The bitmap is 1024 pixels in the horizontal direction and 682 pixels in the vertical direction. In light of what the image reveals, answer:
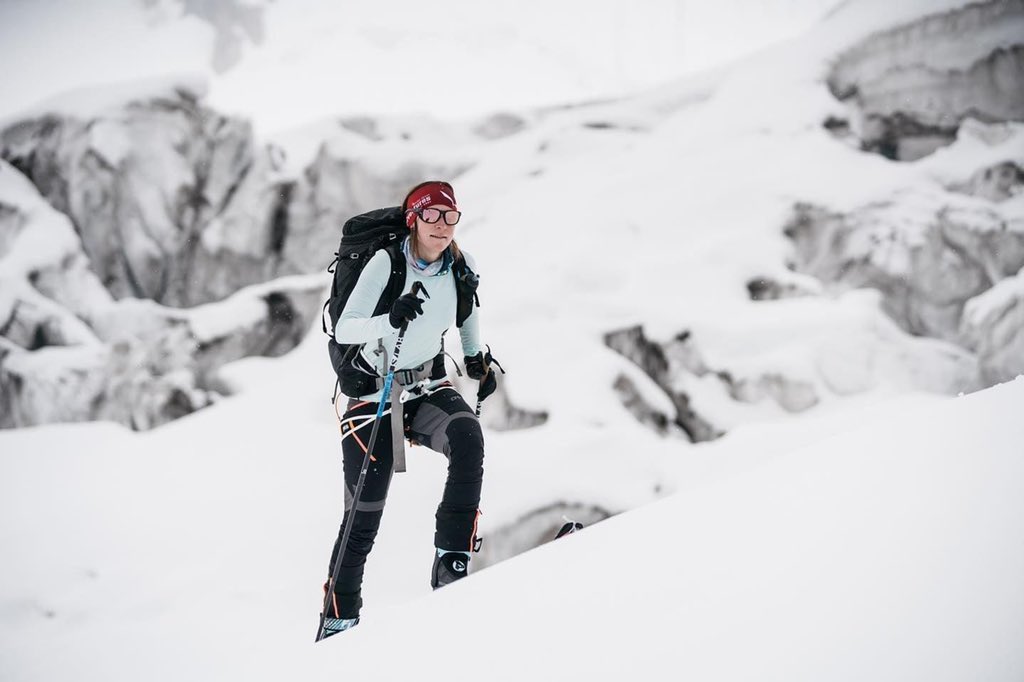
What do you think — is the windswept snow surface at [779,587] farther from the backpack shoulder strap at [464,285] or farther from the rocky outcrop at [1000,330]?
the rocky outcrop at [1000,330]

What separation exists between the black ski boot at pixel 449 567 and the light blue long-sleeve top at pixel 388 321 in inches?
35.7

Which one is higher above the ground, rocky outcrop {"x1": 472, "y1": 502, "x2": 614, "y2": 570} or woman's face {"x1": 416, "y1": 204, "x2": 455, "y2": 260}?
woman's face {"x1": 416, "y1": 204, "x2": 455, "y2": 260}

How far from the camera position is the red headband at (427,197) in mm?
3488

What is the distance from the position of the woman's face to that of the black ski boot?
153 cm

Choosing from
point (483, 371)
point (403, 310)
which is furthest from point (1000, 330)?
point (403, 310)

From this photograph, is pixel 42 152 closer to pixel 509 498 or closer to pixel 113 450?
pixel 113 450

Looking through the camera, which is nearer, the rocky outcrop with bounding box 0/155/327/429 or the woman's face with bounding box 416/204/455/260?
the woman's face with bounding box 416/204/455/260

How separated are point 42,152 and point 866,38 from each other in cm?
2681

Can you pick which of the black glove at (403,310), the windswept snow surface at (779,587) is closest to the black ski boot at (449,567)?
the windswept snow surface at (779,587)

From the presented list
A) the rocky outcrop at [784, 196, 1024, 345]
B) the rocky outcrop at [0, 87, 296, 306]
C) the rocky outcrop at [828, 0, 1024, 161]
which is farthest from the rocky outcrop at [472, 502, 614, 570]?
the rocky outcrop at [0, 87, 296, 306]

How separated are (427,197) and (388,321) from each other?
663 millimetres

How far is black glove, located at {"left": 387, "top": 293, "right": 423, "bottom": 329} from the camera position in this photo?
131 inches

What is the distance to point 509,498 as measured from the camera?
8.98 m

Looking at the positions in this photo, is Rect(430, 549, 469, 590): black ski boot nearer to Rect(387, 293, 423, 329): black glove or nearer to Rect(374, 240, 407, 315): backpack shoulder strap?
Rect(387, 293, 423, 329): black glove
